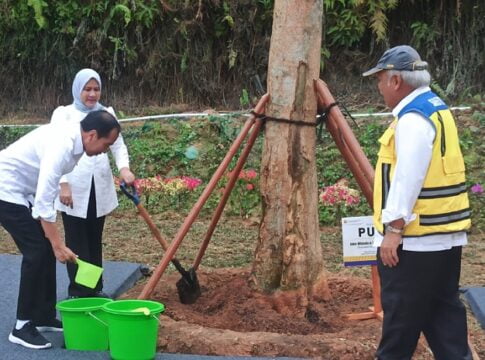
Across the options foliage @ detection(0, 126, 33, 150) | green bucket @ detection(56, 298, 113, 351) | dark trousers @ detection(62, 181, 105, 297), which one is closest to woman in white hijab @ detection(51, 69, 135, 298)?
dark trousers @ detection(62, 181, 105, 297)

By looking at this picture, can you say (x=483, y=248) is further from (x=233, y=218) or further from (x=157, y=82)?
(x=157, y=82)

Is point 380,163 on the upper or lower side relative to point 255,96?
lower

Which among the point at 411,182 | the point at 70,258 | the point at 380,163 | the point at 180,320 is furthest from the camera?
the point at 180,320

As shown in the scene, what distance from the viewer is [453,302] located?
3561 millimetres

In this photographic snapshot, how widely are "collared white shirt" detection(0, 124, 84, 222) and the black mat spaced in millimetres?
836

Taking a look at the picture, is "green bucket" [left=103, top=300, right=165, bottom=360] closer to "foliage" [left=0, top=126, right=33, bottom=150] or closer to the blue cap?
the blue cap

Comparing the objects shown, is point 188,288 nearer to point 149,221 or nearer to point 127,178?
point 149,221

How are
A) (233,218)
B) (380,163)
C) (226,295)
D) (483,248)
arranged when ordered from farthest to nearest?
(233,218), (483,248), (226,295), (380,163)

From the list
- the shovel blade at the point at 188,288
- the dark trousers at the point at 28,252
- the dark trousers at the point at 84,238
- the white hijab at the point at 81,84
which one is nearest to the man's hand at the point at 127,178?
the dark trousers at the point at 84,238

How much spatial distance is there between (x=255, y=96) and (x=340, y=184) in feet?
10.3

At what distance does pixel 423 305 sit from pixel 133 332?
1577 mm

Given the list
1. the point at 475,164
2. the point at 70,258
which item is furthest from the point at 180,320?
the point at 475,164

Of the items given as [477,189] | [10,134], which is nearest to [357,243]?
[477,189]

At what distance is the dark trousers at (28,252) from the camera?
4418 millimetres
